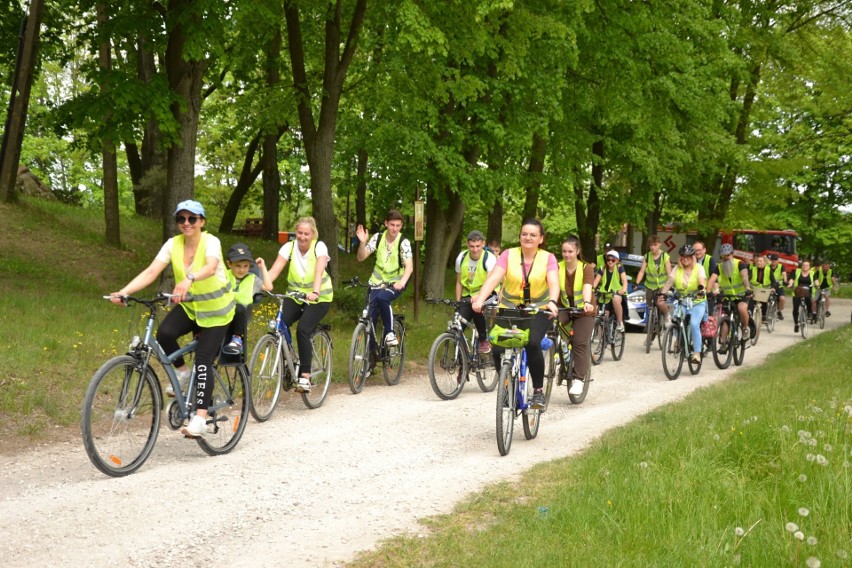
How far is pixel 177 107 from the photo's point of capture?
53.0 ft

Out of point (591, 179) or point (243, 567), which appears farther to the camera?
point (591, 179)

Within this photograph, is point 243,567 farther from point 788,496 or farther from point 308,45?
point 308,45

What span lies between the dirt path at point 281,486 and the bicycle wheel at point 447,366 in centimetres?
51

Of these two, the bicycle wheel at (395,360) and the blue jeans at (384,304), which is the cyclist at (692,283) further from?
the blue jeans at (384,304)

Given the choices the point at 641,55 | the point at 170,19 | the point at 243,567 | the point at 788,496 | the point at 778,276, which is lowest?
the point at 243,567

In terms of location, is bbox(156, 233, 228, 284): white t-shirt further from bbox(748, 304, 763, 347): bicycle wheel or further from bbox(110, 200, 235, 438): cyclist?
bbox(748, 304, 763, 347): bicycle wheel

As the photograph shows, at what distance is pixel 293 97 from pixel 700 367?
919 cm

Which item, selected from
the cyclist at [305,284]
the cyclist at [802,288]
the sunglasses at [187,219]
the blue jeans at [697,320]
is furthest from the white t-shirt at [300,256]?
the cyclist at [802,288]

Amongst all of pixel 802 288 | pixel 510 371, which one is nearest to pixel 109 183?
pixel 510 371

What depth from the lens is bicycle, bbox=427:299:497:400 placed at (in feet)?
37.8

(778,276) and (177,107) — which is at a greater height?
(177,107)

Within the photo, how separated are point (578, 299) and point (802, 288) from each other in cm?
1402

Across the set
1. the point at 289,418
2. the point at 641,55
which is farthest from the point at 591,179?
the point at 289,418

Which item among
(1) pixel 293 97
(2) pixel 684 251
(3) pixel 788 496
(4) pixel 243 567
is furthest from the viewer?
(1) pixel 293 97
